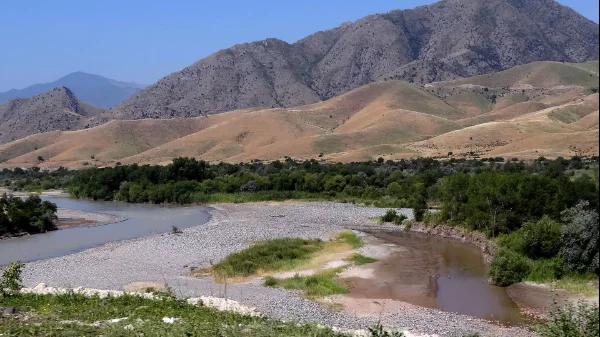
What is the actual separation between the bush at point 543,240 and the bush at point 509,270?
1.26 m

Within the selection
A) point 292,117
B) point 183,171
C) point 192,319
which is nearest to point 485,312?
point 192,319

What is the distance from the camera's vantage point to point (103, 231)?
179 feet

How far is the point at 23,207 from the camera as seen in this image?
2211 inches

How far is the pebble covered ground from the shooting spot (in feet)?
74.2

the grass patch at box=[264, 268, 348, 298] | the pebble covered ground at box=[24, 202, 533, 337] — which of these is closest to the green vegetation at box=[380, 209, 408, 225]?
the pebble covered ground at box=[24, 202, 533, 337]

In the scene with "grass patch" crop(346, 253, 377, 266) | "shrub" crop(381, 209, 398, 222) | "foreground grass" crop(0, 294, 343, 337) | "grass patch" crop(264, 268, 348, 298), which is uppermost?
"foreground grass" crop(0, 294, 343, 337)

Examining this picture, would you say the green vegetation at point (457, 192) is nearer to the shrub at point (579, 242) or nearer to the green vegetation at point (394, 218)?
the shrub at point (579, 242)

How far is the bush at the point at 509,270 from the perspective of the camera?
1171 inches

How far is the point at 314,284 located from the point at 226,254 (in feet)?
40.5

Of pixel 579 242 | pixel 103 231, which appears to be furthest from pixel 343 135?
pixel 579 242

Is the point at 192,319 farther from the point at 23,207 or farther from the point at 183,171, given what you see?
the point at 183,171

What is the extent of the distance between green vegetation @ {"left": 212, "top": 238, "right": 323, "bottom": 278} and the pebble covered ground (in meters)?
2.07

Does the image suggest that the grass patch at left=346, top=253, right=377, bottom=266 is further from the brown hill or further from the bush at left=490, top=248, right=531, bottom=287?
the brown hill

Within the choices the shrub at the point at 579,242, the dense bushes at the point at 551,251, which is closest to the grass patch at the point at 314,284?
the dense bushes at the point at 551,251
